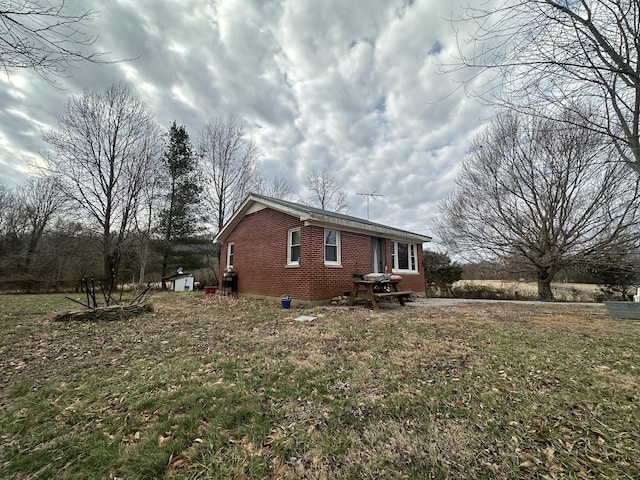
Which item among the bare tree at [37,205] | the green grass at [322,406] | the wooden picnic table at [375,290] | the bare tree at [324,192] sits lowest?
the green grass at [322,406]

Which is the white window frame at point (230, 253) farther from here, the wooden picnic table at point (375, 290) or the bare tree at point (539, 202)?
the bare tree at point (539, 202)

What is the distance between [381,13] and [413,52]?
2.23 metres

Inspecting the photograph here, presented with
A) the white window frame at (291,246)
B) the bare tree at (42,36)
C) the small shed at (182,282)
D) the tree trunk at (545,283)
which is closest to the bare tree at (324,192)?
the small shed at (182,282)

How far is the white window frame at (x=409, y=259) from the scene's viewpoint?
11945 mm

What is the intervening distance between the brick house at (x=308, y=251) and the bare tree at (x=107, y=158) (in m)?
9.09

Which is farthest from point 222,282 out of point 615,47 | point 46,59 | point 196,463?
point 615,47

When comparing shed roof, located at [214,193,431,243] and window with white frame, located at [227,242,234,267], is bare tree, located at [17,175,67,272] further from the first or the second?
shed roof, located at [214,193,431,243]

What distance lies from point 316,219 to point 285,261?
7.28 ft

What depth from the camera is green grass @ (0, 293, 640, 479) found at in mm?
1818

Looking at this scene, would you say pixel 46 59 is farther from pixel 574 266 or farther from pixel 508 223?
pixel 574 266

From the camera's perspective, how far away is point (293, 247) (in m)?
Result: 9.46

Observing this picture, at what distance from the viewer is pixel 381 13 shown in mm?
5684

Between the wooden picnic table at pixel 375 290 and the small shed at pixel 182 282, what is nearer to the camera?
the wooden picnic table at pixel 375 290

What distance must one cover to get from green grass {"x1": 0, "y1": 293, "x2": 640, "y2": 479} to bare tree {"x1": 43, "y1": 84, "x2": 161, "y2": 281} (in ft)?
47.4
